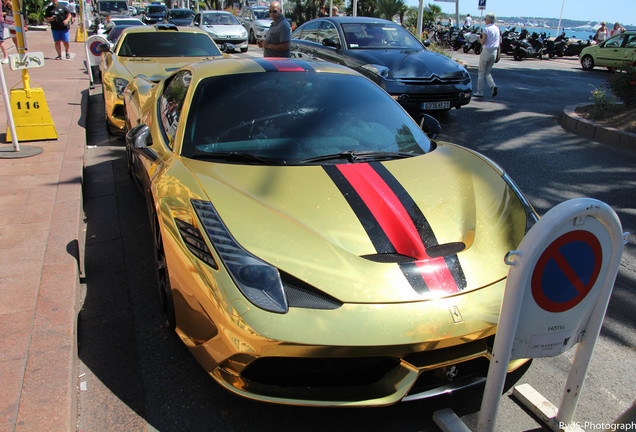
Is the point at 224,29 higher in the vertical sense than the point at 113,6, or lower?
lower

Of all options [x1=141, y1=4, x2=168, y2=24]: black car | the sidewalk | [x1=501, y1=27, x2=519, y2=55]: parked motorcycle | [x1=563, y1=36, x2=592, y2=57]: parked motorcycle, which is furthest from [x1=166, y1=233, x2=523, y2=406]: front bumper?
[x1=141, y1=4, x2=168, y2=24]: black car

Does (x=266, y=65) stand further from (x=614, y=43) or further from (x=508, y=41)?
(x=508, y=41)

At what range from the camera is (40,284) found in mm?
3260

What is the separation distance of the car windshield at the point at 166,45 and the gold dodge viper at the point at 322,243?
17.1 ft

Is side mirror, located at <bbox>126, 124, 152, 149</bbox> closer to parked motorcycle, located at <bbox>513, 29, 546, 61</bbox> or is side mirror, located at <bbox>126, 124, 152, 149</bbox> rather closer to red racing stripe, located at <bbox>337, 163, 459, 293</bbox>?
red racing stripe, located at <bbox>337, 163, 459, 293</bbox>

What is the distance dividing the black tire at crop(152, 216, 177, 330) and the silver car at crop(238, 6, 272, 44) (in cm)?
2029

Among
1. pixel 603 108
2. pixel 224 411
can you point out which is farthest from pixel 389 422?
pixel 603 108

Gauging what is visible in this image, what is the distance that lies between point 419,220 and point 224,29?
19.1 m

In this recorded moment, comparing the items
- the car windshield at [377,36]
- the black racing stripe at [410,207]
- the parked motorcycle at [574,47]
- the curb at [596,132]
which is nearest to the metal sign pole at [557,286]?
the black racing stripe at [410,207]

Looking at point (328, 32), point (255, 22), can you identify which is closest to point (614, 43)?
point (328, 32)

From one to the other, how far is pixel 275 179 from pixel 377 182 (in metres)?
0.55

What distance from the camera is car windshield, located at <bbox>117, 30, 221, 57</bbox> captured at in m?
8.23

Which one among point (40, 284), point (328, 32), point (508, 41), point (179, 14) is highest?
point (179, 14)

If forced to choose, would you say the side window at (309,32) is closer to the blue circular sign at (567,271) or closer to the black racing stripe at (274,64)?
the black racing stripe at (274,64)
